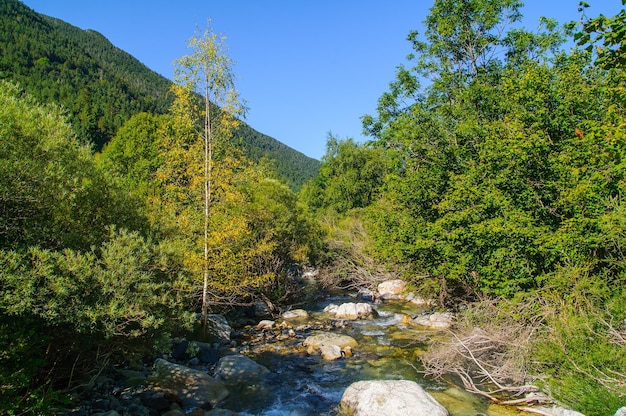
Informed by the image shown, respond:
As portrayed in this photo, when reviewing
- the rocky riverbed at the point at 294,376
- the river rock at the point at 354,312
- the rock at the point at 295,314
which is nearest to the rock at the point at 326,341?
the rocky riverbed at the point at 294,376

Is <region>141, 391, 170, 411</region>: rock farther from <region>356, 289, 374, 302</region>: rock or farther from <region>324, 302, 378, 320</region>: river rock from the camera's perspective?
<region>356, 289, 374, 302</region>: rock

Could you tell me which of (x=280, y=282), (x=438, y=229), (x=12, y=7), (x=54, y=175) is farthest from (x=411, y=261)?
(x=12, y=7)

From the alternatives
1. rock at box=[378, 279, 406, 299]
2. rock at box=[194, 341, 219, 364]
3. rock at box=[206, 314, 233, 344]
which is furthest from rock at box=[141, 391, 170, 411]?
rock at box=[378, 279, 406, 299]

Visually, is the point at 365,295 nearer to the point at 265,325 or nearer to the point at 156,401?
the point at 265,325

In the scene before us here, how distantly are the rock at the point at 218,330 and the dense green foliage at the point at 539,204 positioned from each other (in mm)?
8280

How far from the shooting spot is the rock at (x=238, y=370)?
13414 millimetres

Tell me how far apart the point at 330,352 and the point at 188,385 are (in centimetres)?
612

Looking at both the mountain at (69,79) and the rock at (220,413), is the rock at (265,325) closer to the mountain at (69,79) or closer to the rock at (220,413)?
the rock at (220,413)

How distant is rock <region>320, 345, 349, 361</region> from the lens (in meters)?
16.0

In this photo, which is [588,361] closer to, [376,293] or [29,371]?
[29,371]

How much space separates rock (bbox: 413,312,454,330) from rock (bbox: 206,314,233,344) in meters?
9.46

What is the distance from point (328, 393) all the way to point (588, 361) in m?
7.16

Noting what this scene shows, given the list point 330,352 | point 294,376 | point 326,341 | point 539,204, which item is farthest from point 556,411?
point 326,341

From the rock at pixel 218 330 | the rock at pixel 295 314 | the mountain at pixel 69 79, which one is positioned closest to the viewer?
the rock at pixel 218 330
